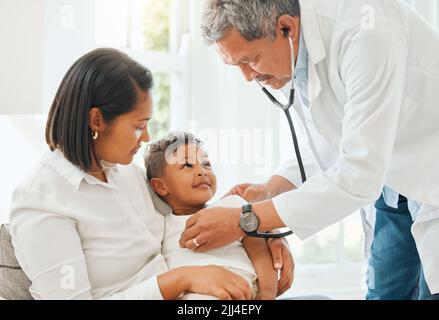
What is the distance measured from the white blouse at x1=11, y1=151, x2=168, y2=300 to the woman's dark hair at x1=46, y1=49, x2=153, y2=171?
0.03m

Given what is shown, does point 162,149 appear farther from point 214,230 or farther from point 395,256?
point 395,256

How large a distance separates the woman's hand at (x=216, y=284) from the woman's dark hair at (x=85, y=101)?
308 mm

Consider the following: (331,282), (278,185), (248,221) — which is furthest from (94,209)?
(331,282)

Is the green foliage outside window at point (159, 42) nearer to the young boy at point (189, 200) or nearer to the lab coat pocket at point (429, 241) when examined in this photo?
the young boy at point (189, 200)

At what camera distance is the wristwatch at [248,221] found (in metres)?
1.18

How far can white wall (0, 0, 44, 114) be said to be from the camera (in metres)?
1.34

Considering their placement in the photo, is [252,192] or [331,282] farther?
[331,282]

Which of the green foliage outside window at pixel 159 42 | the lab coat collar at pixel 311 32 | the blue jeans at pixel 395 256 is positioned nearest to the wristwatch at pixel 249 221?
the lab coat collar at pixel 311 32

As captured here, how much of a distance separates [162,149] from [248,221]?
0.30 m

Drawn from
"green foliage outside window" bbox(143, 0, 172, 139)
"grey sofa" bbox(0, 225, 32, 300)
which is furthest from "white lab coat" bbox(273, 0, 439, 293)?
"green foliage outside window" bbox(143, 0, 172, 139)

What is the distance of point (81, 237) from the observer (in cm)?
111

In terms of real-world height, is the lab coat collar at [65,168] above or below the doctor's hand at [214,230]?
above
